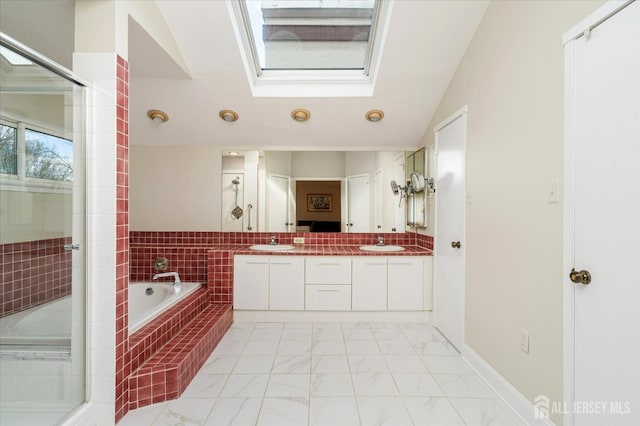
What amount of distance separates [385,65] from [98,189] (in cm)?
229

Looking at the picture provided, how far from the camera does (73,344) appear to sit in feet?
5.31

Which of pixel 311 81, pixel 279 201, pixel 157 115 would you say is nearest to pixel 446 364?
pixel 279 201

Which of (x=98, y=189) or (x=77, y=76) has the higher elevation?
(x=77, y=76)

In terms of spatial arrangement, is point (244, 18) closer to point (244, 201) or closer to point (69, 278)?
point (244, 201)

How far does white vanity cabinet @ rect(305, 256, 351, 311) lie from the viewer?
314cm

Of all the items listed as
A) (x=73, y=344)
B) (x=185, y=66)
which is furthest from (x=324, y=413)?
(x=185, y=66)

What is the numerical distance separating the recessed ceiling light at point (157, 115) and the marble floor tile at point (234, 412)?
8.72ft

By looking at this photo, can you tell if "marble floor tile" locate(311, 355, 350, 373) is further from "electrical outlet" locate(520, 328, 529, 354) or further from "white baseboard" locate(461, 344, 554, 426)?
"electrical outlet" locate(520, 328, 529, 354)

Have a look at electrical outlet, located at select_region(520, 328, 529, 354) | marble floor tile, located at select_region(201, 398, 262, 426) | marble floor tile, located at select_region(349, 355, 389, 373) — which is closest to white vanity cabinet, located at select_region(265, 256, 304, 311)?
marble floor tile, located at select_region(349, 355, 389, 373)

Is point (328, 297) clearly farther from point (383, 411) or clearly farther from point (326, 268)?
point (383, 411)

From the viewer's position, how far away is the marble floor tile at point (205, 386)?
192 centimetres

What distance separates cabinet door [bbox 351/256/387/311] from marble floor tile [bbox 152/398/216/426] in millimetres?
1676

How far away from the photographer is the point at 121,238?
1670 millimetres

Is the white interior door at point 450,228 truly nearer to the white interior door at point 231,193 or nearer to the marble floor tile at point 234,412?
the marble floor tile at point 234,412
